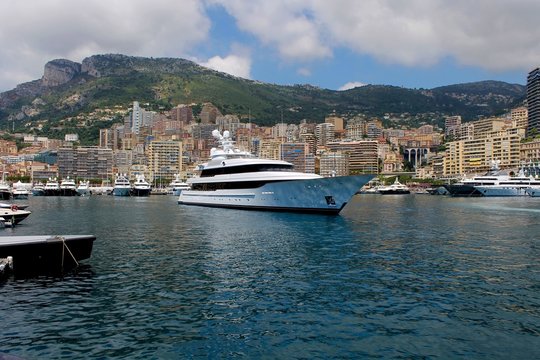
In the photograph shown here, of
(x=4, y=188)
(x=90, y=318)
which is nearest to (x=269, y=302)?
(x=90, y=318)

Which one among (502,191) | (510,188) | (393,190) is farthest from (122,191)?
(510,188)

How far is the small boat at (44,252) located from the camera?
18734mm

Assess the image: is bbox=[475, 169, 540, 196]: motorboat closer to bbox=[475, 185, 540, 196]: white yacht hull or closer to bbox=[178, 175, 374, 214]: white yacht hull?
bbox=[475, 185, 540, 196]: white yacht hull

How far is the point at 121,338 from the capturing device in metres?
11.3

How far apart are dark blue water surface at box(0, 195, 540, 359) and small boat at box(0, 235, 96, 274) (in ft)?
3.01

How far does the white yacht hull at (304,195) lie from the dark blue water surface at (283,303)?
1751cm

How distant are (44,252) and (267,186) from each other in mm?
32311

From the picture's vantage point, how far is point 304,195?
4675 centimetres

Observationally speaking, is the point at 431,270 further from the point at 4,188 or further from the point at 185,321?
the point at 4,188

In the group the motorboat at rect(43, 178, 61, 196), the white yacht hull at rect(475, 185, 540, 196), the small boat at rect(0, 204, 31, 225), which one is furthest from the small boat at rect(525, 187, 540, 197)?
the motorboat at rect(43, 178, 61, 196)

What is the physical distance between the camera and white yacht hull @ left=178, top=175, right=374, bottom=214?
4431cm

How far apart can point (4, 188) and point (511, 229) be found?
108m

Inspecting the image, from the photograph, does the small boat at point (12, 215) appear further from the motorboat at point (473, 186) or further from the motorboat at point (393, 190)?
the motorboat at point (393, 190)

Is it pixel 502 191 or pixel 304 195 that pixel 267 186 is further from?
pixel 502 191
